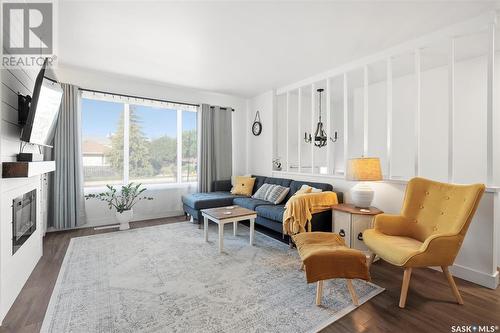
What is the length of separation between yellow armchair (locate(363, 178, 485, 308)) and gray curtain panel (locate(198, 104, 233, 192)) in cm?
348

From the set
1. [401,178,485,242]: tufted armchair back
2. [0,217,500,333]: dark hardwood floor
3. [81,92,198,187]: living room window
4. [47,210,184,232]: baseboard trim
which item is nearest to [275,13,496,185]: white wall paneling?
[401,178,485,242]: tufted armchair back

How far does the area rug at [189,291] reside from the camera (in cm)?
177

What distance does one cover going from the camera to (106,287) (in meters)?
2.25

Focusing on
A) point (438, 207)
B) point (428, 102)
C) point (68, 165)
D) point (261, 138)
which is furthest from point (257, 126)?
point (438, 207)

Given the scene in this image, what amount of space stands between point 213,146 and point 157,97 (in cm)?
150

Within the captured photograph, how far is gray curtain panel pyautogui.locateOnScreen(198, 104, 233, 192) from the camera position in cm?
512

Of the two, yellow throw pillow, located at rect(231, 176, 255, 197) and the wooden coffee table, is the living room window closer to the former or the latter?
yellow throw pillow, located at rect(231, 176, 255, 197)

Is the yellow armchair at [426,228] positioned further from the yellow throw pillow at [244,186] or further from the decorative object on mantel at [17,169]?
the decorative object on mantel at [17,169]

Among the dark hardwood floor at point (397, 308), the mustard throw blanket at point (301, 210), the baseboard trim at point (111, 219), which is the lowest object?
the dark hardwood floor at point (397, 308)

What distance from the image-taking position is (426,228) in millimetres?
2395

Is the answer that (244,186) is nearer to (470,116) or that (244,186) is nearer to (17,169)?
(17,169)

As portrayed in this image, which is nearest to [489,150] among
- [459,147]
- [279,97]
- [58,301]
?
[459,147]

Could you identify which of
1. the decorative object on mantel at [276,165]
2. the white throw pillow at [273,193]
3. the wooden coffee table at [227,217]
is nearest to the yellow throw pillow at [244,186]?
the white throw pillow at [273,193]

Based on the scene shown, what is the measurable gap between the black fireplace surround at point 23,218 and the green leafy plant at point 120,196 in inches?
56.1
